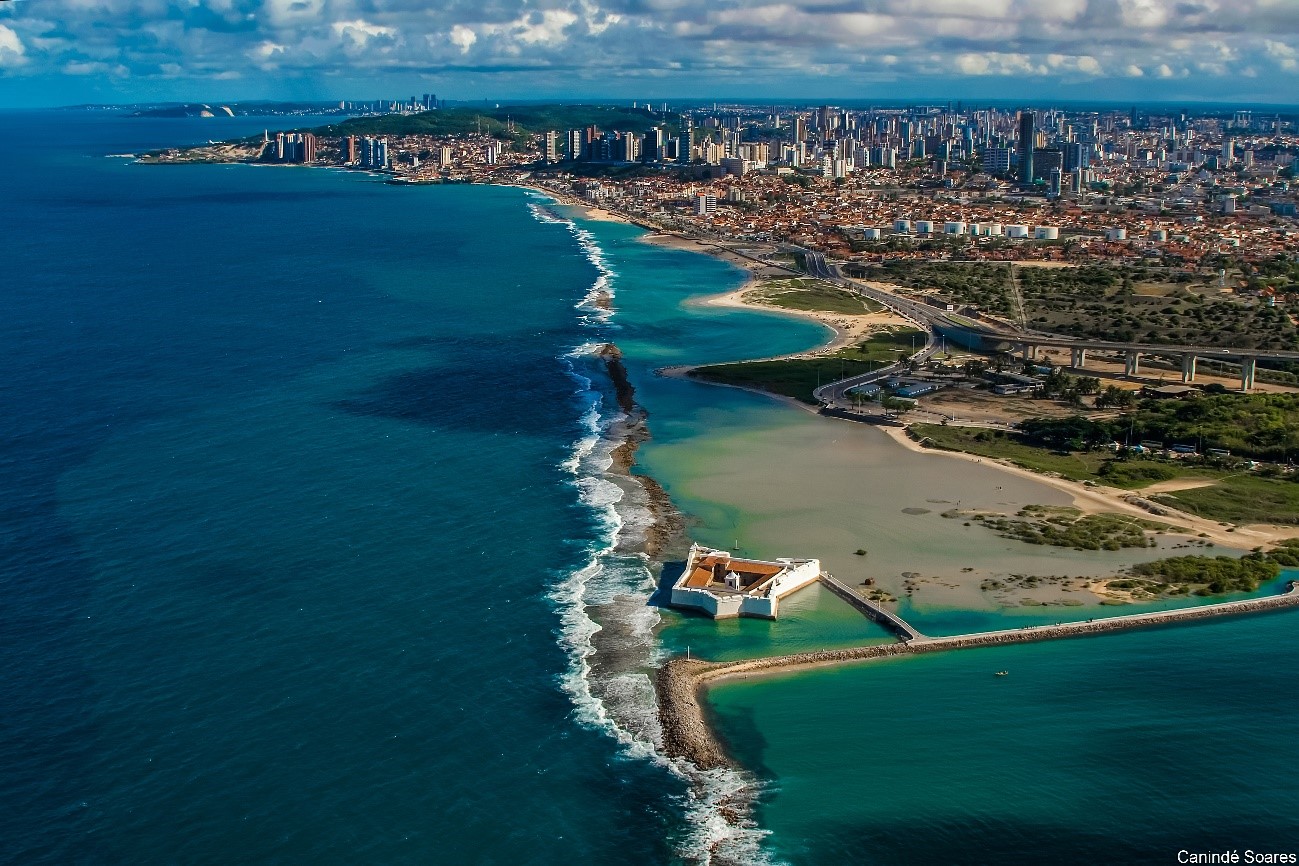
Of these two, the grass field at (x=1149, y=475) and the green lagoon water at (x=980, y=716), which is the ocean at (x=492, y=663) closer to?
the green lagoon water at (x=980, y=716)

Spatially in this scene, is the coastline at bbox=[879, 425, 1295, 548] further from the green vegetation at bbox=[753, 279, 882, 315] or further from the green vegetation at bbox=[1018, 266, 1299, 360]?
the green vegetation at bbox=[753, 279, 882, 315]

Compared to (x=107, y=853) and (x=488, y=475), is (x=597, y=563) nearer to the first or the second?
(x=488, y=475)

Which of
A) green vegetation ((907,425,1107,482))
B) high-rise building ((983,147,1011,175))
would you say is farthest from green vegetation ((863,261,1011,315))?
high-rise building ((983,147,1011,175))

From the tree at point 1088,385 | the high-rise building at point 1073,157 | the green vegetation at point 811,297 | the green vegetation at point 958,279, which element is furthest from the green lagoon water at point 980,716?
the high-rise building at point 1073,157

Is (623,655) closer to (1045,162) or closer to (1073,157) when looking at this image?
(1045,162)

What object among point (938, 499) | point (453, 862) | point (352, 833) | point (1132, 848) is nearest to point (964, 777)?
point (1132, 848)
